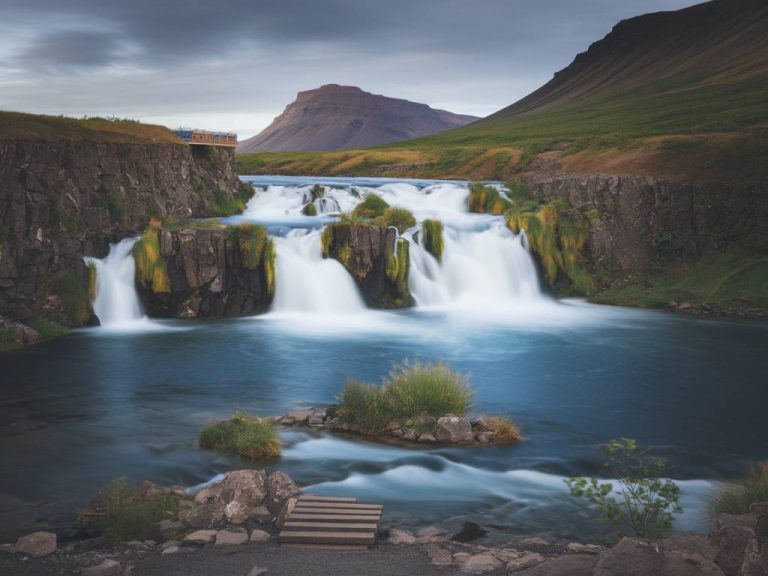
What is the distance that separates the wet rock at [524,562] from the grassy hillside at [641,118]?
33.6 metres

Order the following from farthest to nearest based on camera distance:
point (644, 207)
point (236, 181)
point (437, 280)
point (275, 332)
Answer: point (236, 181), point (644, 207), point (437, 280), point (275, 332)

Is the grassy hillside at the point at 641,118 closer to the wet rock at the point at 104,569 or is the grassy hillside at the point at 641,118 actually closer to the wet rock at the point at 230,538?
the wet rock at the point at 230,538

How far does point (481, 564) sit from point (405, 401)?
6747 mm

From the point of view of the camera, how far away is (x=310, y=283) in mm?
30516

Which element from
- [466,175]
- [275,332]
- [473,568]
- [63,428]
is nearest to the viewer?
[473,568]

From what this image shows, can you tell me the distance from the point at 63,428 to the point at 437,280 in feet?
61.5

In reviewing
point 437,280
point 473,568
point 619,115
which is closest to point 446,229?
point 437,280

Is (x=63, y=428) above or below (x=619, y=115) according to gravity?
below

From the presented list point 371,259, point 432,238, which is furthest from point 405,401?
point 432,238

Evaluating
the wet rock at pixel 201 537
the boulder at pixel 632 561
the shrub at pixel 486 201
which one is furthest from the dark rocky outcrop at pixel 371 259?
the boulder at pixel 632 561

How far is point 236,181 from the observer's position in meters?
41.3

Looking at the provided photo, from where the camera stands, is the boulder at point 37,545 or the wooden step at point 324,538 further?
the wooden step at point 324,538

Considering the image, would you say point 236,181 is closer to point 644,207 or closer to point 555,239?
point 555,239

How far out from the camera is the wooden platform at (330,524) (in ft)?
33.2
